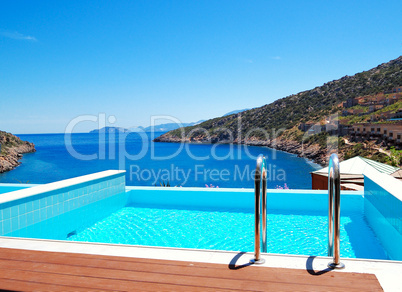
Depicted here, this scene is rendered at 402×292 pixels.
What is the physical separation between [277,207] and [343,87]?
47286 mm

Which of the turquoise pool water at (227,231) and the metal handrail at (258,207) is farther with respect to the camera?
the turquoise pool water at (227,231)

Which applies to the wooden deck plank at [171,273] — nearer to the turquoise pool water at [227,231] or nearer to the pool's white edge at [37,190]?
the pool's white edge at [37,190]

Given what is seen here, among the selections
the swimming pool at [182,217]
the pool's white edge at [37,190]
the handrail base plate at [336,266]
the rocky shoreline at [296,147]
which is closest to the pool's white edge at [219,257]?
the handrail base plate at [336,266]

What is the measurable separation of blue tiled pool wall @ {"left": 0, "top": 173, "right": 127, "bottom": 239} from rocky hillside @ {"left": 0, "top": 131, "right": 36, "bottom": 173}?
3907cm

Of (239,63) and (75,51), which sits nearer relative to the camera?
(75,51)

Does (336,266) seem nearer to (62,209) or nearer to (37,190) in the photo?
(37,190)

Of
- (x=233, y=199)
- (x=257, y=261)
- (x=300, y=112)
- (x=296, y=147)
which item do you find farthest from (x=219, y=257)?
(x=300, y=112)

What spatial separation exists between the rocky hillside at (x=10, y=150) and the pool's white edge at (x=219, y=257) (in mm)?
42166

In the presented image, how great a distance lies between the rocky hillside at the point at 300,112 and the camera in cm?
4180

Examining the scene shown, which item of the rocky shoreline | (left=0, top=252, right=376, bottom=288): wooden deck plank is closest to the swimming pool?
(left=0, top=252, right=376, bottom=288): wooden deck plank

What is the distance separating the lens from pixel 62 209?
14.4ft

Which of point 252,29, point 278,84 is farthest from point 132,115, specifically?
point 278,84

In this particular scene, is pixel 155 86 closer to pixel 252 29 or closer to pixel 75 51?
pixel 75 51

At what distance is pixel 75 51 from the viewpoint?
2359 centimetres
